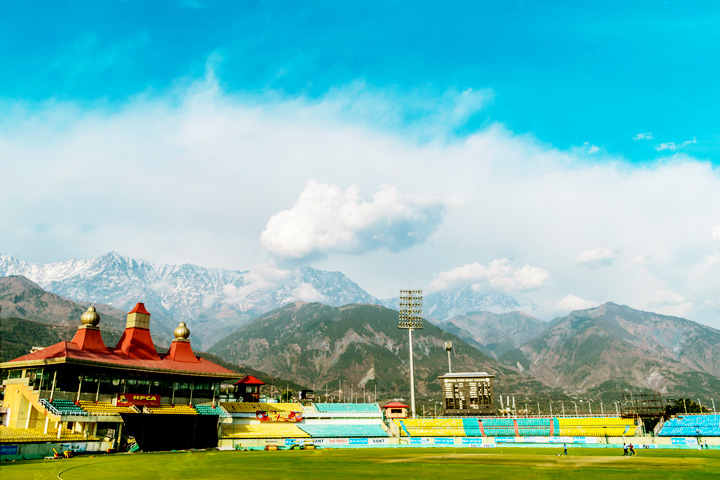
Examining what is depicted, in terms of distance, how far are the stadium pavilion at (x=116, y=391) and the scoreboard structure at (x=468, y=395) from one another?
48.1m

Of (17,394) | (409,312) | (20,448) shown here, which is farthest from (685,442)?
(17,394)

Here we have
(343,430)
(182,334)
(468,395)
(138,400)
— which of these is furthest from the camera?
(468,395)

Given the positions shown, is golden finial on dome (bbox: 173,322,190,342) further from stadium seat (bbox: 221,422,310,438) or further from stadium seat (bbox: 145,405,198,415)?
stadium seat (bbox: 221,422,310,438)

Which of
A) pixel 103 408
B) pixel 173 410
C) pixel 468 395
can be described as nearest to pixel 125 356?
pixel 103 408

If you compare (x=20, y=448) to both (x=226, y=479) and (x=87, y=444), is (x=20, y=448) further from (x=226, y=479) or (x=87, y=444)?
(x=226, y=479)

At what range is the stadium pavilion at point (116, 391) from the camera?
73562 mm

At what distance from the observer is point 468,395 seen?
363ft

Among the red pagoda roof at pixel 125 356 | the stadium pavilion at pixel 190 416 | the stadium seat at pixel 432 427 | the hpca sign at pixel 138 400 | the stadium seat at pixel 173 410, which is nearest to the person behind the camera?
the stadium pavilion at pixel 190 416

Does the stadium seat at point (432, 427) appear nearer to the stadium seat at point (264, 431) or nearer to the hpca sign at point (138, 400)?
the stadium seat at point (264, 431)

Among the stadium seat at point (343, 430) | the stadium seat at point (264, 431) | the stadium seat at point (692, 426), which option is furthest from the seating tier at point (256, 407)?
the stadium seat at point (692, 426)

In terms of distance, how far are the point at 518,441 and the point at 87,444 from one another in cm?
7463

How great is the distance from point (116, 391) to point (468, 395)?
236 feet

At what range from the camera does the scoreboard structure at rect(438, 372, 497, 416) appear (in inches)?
4306

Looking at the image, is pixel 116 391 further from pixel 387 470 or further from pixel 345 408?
pixel 387 470
